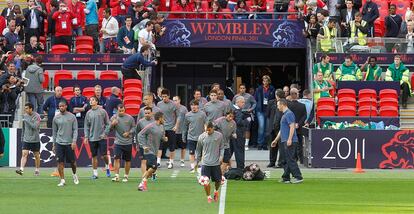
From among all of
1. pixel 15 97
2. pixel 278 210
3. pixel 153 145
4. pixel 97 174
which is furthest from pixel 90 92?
pixel 278 210

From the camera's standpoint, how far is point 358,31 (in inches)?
1473

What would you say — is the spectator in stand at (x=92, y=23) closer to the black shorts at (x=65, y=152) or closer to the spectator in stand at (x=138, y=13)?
the spectator in stand at (x=138, y=13)

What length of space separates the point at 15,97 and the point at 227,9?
891 centimetres

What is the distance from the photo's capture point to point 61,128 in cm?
2762

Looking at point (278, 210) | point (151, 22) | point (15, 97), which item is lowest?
point (278, 210)

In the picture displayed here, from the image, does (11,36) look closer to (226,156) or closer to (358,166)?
(226,156)

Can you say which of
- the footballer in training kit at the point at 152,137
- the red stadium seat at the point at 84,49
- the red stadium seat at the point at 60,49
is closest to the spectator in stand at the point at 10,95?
the red stadium seat at the point at 60,49

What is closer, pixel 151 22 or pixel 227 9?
pixel 151 22

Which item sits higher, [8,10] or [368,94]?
[8,10]

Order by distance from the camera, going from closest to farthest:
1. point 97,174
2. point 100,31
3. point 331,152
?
point 97,174, point 331,152, point 100,31

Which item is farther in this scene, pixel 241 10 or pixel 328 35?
pixel 241 10

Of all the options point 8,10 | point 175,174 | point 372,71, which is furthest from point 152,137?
point 8,10

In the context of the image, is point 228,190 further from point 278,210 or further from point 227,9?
point 227,9

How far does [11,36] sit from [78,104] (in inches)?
195
